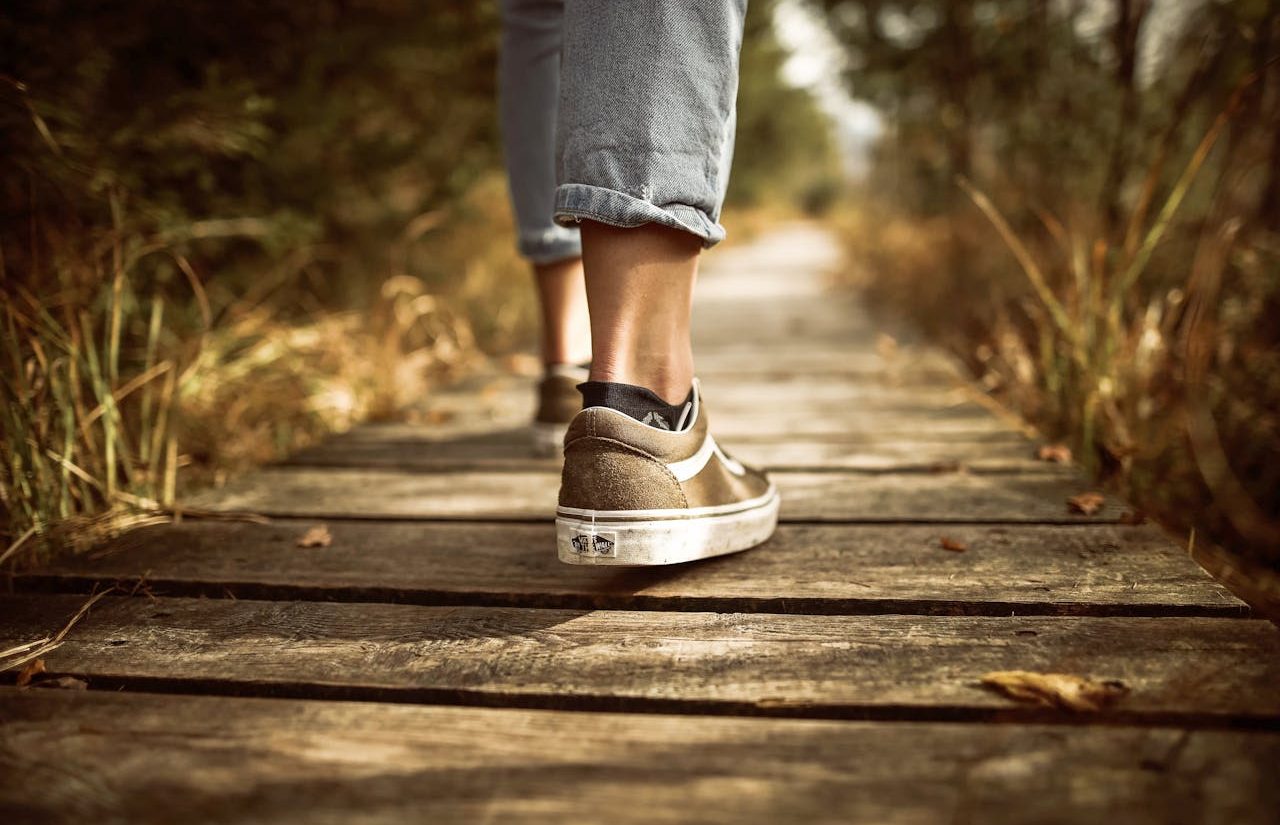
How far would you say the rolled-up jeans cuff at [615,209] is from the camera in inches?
40.6

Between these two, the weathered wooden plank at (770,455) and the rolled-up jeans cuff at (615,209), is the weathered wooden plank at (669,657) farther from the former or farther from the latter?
the weathered wooden plank at (770,455)

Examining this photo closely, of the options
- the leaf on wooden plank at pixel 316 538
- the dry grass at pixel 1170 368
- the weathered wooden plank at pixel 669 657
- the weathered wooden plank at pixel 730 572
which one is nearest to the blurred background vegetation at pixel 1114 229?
the dry grass at pixel 1170 368

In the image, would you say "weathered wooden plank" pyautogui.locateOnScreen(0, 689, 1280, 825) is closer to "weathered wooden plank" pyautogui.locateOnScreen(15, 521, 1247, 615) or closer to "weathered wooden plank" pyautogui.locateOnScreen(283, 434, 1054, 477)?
"weathered wooden plank" pyautogui.locateOnScreen(15, 521, 1247, 615)

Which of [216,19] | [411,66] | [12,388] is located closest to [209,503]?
[12,388]

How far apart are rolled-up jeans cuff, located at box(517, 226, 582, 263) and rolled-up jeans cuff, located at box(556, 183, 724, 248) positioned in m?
0.65

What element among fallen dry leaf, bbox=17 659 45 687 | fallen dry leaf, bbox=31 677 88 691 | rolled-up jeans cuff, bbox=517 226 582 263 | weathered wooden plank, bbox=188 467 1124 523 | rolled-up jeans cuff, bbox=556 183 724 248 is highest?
rolled-up jeans cuff, bbox=517 226 582 263

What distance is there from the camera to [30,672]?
2.96ft

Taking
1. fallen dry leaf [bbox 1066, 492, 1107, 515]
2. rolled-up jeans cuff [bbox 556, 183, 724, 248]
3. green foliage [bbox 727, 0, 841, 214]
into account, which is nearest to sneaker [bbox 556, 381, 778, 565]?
rolled-up jeans cuff [bbox 556, 183, 724, 248]

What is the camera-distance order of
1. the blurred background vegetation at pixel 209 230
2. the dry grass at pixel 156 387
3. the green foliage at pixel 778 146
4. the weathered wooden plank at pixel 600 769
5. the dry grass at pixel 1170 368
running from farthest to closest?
the green foliage at pixel 778 146 → the dry grass at pixel 1170 368 → the blurred background vegetation at pixel 209 230 → the dry grass at pixel 156 387 → the weathered wooden plank at pixel 600 769

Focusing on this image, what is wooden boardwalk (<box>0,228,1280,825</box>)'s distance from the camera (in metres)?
0.69

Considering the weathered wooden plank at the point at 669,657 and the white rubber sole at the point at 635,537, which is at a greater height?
the white rubber sole at the point at 635,537

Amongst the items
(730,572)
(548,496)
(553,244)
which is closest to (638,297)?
(730,572)

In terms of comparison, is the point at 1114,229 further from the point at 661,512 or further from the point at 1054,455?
the point at 661,512

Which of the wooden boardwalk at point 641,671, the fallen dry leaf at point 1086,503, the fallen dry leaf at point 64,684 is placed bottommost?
the fallen dry leaf at point 64,684
